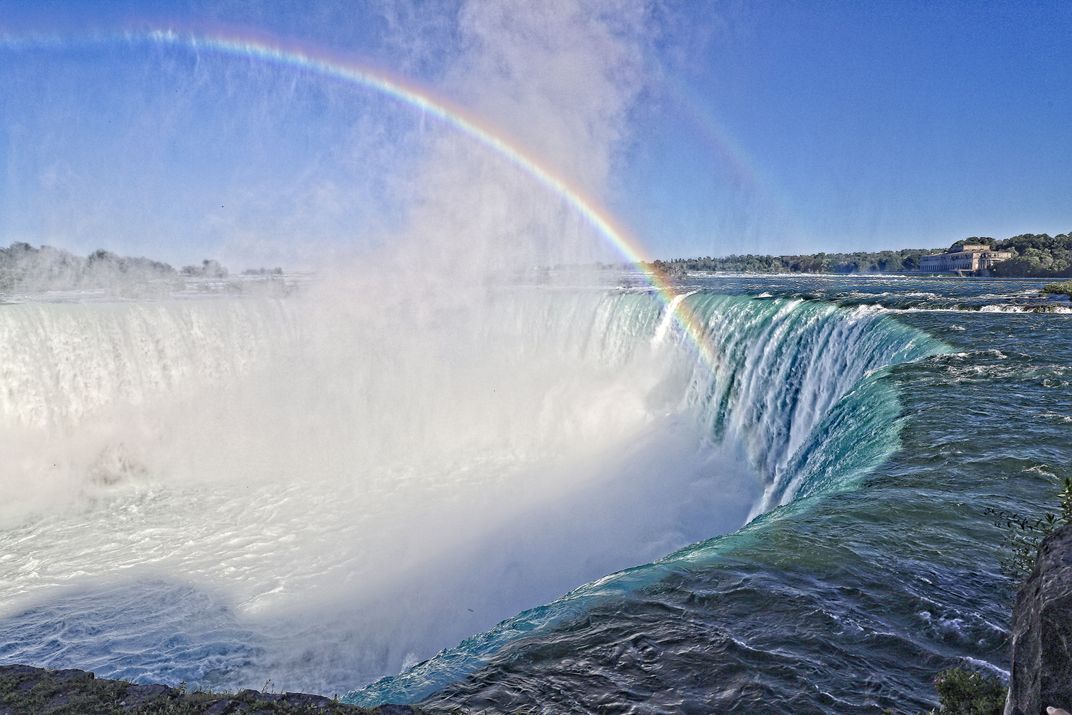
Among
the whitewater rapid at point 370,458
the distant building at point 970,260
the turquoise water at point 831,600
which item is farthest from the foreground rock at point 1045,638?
the distant building at point 970,260

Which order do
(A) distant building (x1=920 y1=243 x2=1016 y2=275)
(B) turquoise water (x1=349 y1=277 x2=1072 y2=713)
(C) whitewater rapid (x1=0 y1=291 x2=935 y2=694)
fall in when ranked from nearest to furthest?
(B) turquoise water (x1=349 y1=277 x2=1072 y2=713), (C) whitewater rapid (x1=0 y1=291 x2=935 y2=694), (A) distant building (x1=920 y1=243 x2=1016 y2=275)

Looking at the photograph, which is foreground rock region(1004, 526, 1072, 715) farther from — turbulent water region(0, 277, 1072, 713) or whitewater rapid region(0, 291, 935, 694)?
whitewater rapid region(0, 291, 935, 694)

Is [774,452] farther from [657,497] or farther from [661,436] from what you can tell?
[661,436]

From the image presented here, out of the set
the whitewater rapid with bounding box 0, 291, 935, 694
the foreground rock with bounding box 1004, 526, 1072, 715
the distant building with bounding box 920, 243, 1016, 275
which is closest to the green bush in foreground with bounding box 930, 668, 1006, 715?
the foreground rock with bounding box 1004, 526, 1072, 715

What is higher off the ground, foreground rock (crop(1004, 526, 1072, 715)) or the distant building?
the distant building

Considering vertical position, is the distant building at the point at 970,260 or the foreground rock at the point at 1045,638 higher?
the distant building at the point at 970,260

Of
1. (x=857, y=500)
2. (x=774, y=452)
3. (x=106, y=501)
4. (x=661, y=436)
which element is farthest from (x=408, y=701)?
(x=106, y=501)

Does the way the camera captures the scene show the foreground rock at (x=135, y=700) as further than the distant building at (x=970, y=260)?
No

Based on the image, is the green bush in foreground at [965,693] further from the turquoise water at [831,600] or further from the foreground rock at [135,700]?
the foreground rock at [135,700]
